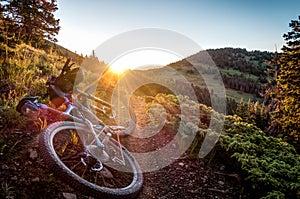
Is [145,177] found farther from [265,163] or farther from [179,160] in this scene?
[265,163]

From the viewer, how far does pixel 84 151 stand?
3801mm

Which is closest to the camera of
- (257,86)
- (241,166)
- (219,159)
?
(241,166)

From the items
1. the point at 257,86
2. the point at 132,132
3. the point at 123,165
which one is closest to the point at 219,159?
the point at 132,132

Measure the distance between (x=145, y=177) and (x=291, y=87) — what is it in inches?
536

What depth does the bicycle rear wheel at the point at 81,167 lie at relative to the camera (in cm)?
299

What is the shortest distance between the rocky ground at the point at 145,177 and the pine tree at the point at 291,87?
9.00 meters

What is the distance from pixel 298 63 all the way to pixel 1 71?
16.6 metres

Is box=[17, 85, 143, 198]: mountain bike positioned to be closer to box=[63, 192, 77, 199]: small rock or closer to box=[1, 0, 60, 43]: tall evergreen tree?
box=[63, 192, 77, 199]: small rock

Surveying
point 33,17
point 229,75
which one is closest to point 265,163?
point 33,17

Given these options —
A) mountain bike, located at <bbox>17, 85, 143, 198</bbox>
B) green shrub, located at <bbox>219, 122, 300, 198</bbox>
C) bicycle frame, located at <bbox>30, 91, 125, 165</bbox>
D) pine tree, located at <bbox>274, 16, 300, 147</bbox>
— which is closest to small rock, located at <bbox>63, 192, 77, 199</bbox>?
mountain bike, located at <bbox>17, 85, 143, 198</bbox>

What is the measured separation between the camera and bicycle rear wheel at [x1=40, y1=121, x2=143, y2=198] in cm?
299

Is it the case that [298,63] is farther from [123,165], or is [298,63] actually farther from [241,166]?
[123,165]

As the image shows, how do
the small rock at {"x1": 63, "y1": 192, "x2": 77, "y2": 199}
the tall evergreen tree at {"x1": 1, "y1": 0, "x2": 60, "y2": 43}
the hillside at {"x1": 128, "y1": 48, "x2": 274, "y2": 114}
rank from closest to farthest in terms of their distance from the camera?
the small rock at {"x1": 63, "y1": 192, "x2": 77, "y2": 199}
the tall evergreen tree at {"x1": 1, "y1": 0, "x2": 60, "y2": 43}
the hillside at {"x1": 128, "y1": 48, "x2": 274, "y2": 114}

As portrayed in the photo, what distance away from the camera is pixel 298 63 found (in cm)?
1548
